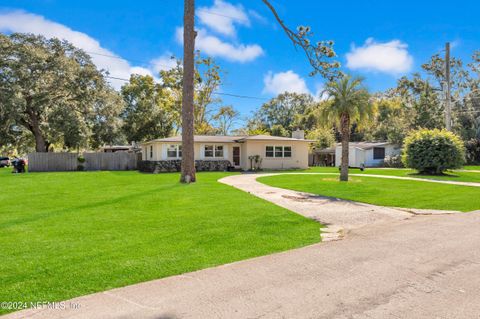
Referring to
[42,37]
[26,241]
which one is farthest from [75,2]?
[26,241]

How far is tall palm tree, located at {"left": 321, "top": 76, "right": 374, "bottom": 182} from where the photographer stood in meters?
16.3

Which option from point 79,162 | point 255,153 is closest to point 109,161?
point 79,162

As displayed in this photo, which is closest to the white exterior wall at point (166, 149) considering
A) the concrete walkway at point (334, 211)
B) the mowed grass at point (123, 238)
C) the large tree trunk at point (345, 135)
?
the large tree trunk at point (345, 135)

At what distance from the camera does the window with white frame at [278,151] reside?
28359mm

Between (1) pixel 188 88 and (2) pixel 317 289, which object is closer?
(2) pixel 317 289

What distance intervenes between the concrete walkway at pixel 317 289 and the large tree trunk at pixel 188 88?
36.1ft

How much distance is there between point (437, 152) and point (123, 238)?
19765mm

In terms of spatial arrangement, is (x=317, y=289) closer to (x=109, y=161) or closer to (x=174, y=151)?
(x=174, y=151)

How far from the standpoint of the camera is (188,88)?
1574 cm

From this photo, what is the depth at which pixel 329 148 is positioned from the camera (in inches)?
1548

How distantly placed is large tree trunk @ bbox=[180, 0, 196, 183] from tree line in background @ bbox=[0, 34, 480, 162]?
6536mm

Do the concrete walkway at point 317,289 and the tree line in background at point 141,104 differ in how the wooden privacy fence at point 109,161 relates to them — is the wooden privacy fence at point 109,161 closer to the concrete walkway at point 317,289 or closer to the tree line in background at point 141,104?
the tree line in background at point 141,104

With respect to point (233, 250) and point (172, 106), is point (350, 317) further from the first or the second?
point (172, 106)

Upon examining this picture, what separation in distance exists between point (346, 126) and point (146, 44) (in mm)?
17742
